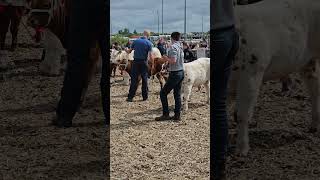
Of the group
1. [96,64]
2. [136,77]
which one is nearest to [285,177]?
[96,64]

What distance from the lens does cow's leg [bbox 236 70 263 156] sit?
12.5 ft

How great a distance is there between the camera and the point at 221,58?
2424 mm

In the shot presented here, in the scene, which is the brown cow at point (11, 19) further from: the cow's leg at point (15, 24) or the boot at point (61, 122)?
the boot at point (61, 122)

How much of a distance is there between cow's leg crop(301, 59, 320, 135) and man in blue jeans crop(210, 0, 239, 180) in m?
2.28

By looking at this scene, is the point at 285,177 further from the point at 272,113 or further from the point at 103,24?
the point at 272,113

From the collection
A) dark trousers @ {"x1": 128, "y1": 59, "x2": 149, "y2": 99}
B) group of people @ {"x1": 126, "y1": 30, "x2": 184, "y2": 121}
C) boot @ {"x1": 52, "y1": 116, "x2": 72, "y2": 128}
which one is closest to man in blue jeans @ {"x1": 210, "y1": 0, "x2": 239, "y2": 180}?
group of people @ {"x1": 126, "y1": 30, "x2": 184, "y2": 121}

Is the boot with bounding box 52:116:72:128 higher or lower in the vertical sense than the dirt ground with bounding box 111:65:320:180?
higher

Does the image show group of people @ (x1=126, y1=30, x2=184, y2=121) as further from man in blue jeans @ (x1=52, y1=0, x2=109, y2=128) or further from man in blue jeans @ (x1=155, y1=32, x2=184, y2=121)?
man in blue jeans @ (x1=52, y1=0, x2=109, y2=128)

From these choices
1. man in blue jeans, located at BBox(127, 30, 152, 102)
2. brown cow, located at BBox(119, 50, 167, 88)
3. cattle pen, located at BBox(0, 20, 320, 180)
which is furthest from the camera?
brown cow, located at BBox(119, 50, 167, 88)

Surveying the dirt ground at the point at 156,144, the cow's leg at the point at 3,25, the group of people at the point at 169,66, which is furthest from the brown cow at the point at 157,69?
the cow's leg at the point at 3,25

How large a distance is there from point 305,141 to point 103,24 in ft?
7.52

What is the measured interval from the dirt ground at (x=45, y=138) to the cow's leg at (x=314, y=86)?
1963mm

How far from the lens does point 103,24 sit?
3230 mm

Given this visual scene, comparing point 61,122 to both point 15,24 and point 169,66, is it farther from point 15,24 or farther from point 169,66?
point 15,24
